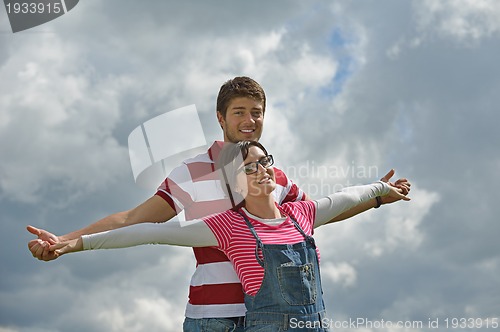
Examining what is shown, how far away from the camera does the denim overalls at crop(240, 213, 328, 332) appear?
4504 millimetres

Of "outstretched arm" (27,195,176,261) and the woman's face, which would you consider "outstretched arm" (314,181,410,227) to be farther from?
"outstretched arm" (27,195,176,261)

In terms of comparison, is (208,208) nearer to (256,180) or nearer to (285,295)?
(256,180)

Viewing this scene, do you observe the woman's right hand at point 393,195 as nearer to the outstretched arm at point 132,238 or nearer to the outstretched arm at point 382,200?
the outstretched arm at point 382,200

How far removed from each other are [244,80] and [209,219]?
1552mm

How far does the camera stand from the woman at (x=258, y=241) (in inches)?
179

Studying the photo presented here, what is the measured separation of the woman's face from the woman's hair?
0.15 ft

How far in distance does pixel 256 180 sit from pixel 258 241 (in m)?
0.47

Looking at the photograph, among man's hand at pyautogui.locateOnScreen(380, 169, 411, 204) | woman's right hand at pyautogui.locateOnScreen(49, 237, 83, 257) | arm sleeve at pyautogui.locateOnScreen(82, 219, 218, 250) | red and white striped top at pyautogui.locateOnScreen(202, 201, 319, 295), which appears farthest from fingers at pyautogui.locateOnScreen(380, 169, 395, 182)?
woman's right hand at pyautogui.locateOnScreen(49, 237, 83, 257)

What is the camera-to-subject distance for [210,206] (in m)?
5.26

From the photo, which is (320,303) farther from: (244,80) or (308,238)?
(244,80)

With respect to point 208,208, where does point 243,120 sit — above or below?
above

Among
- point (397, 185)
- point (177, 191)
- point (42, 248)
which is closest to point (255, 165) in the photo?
point (177, 191)

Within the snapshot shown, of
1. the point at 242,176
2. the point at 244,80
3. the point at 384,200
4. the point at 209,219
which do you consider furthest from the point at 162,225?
the point at 384,200

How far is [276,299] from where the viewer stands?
14.8ft
